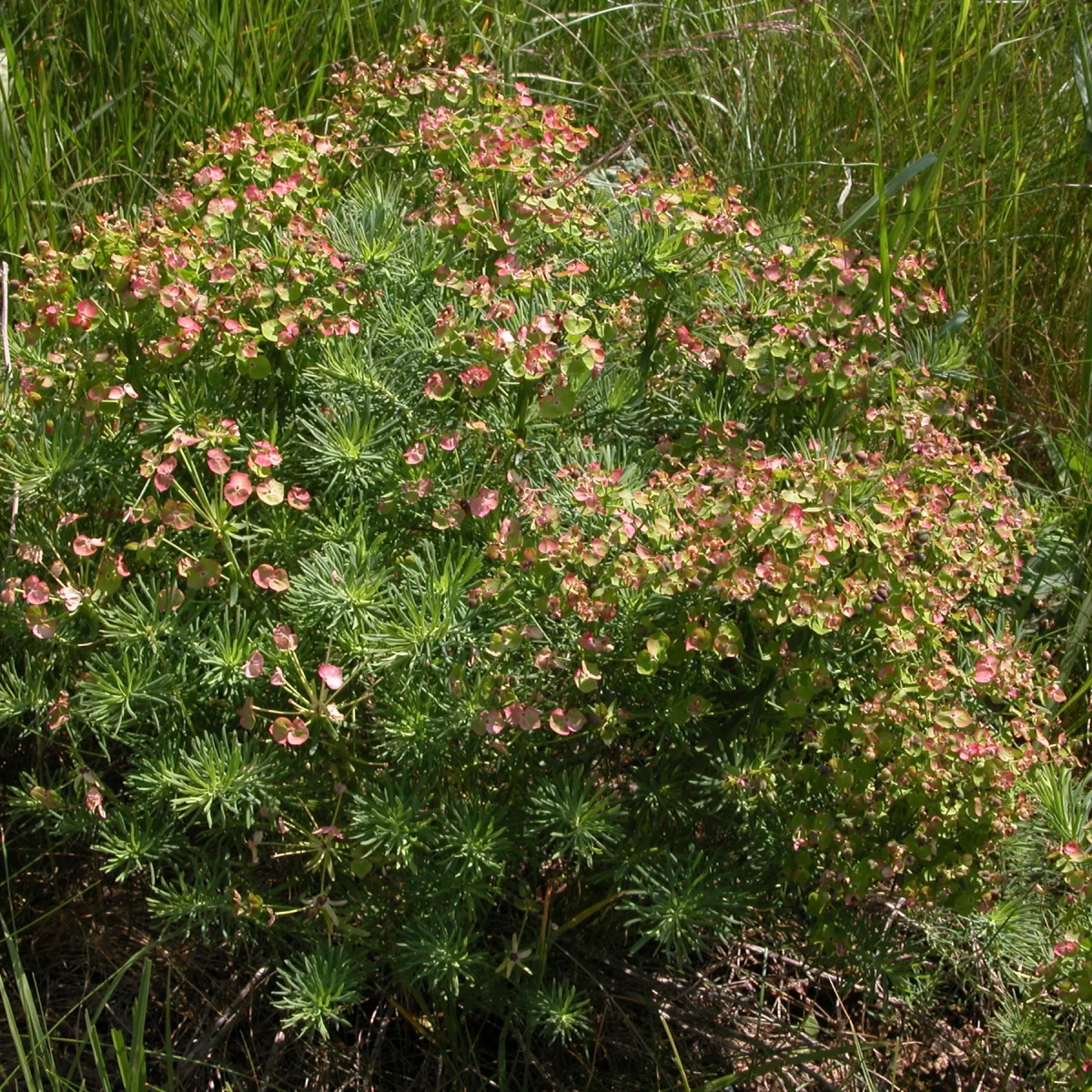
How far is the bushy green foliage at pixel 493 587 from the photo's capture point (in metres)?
1.76

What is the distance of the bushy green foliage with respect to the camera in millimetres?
1762

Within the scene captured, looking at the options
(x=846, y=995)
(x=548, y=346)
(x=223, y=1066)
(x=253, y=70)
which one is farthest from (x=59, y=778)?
(x=253, y=70)

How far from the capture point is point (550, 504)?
1.92 m

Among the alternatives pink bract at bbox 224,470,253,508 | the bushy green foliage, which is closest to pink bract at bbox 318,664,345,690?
the bushy green foliage

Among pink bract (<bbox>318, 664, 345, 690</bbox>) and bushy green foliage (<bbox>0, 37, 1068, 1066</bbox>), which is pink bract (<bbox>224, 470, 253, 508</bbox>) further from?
pink bract (<bbox>318, 664, 345, 690</bbox>)

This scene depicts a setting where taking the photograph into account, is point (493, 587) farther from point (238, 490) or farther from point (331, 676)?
point (238, 490)

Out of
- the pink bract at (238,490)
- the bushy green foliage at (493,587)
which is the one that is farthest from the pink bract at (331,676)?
the pink bract at (238,490)

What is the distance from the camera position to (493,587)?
5.72 ft

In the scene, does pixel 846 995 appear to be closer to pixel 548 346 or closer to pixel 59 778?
pixel 548 346

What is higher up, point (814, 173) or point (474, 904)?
point (814, 173)

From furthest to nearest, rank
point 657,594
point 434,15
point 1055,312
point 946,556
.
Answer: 1. point 434,15
2. point 1055,312
3. point 946,556
4. point 657,594

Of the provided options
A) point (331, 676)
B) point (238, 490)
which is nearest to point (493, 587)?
point (331, 676)

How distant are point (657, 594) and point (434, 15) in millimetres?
2348

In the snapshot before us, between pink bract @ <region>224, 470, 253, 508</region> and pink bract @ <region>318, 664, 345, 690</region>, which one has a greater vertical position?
pink bract @ <region>224, 470, 253, 508</region>
